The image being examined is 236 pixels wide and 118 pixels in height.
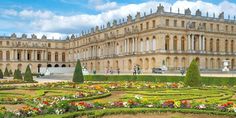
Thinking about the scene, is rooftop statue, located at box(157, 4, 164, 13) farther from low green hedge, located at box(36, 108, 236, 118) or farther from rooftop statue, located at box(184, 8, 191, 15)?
low green hedge, located at box(36, 108, 236, 118)

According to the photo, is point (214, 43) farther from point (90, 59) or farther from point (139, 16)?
point (90, 59)

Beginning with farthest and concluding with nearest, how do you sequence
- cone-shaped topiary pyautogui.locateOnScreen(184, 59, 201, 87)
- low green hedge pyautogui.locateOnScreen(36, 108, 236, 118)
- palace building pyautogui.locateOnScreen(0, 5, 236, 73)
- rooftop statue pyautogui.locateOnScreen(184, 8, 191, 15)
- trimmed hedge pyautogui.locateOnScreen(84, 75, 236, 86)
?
rooftop statue pyautogui.locateOnScreen(184, 8, 191, 15)
palace building pyautogui.locateOnScreen(0, 5, 236, 73)
trimmed hedge pyautogui.locateOnScreen(84, 75, 236, 86)
cone-shaped topiary pyautogui.locateOnScreen(184, 59, 201, 87)
low green hedge pyautogui.locateOnScreen(36, 108, 236, 118)

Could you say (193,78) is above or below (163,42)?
below

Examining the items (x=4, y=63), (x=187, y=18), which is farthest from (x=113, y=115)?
(x=4, y=63)

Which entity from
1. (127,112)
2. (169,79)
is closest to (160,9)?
(169,79)

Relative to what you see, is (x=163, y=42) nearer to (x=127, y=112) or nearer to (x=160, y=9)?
(x=160, y=9)

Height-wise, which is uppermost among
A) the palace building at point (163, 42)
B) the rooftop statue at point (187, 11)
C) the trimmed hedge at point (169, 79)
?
the rooftop statue at point (187, 11)

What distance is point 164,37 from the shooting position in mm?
58875

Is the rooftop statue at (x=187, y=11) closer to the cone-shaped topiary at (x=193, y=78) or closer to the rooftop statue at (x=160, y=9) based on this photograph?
the rooftop statue at (x=160, y=9)

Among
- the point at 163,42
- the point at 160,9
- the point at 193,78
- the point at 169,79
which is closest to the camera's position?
the point at 193,78

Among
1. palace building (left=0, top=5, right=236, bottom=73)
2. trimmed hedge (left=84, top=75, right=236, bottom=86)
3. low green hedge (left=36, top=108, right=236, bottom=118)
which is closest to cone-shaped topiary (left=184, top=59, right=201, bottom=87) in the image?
trimmed hedge (left=84, top=75, right=236, bottom=86)

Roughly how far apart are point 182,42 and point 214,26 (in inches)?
354

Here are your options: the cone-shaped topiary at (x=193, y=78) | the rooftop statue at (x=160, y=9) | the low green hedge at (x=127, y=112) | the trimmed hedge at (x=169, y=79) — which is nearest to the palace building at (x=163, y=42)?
the rooftop statue at (x=160, y=9)

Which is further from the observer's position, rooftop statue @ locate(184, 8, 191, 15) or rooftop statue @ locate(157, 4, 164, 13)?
rooftop statue @ locate(184, 8, 191, 15)
